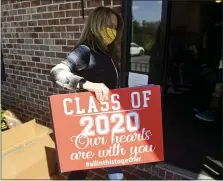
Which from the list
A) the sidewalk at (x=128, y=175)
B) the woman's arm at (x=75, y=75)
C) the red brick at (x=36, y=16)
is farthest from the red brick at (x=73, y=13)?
the sidewalk at (x=128, y=175)

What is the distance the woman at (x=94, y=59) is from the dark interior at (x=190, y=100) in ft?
2.91

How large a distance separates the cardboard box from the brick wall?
557mm

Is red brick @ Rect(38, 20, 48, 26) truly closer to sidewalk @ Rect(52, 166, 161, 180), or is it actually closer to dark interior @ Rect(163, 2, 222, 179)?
dark interior @ Rect(163, 2, 222, 179)

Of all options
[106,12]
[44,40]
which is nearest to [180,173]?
[106,12]

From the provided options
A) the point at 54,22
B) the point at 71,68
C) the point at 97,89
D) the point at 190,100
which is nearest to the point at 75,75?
the point at 71,68

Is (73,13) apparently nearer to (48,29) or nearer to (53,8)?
(53,8)

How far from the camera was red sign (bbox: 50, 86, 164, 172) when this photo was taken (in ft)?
5.09

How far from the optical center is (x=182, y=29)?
228 inches

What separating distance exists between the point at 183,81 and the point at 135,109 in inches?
139

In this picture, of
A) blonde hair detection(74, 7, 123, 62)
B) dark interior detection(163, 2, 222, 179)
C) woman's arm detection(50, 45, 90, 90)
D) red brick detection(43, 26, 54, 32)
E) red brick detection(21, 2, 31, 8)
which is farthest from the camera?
red brick detection(21, 2, 31, 8)

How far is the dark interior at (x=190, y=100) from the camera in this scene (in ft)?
8.89

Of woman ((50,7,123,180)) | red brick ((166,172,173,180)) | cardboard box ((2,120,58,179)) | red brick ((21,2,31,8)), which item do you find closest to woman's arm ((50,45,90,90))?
woman ((50,7,123,180))

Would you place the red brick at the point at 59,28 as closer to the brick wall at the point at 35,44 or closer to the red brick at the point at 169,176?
the brick wall at the point at 35,44

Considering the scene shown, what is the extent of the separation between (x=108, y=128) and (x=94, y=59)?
50cm
